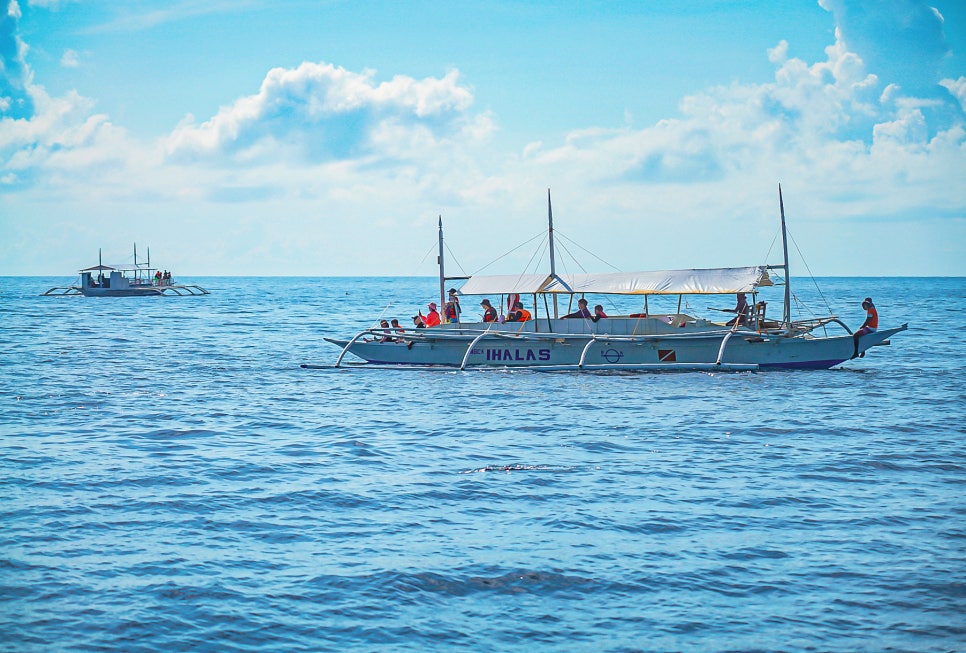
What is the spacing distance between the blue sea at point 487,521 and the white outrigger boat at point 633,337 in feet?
9.76

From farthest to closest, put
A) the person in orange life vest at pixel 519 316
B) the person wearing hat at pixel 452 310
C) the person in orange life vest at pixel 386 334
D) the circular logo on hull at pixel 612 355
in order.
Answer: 1. the person wearing hat at pixel 452 310
2. the person in orange life vest at pixel 386 334
3. the person in orange life vest at pixel 519 316
4. the circular logo on hull at pixel 612 355

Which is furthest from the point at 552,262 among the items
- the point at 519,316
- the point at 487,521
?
the point at 487,521

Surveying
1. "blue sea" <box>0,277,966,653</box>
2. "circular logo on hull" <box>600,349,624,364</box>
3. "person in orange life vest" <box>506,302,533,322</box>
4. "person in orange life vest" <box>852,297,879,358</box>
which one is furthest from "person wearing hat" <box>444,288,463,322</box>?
"person in orange life vest" <box>852,297,879,358</box>

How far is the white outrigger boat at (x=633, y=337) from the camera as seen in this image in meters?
31.1

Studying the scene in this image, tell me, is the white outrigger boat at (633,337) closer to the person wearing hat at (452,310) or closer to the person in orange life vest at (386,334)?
the person in orange life vest at (386,334)

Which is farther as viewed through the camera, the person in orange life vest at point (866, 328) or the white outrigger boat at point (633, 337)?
the person in orange life vest at point (866, 328)

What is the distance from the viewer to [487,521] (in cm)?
1380

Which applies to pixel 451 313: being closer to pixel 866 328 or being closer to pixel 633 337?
pixel 633 337

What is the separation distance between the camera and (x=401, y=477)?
666 inches

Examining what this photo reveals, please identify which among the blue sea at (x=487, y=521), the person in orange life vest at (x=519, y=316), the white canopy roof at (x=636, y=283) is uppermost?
the white canopy roof at (x=636, y=283)

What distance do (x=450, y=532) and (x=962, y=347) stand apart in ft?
133

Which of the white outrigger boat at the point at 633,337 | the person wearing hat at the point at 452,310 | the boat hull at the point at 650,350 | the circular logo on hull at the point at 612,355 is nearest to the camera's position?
the boat hull at the point at 650,350

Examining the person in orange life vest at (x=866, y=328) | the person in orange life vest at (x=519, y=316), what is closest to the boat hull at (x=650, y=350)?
the person in orange life vest at (x=866, y=328)

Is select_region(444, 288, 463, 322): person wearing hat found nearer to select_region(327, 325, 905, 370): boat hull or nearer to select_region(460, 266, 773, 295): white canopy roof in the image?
select_region(460, 266, 773, 295): white canopy roof
